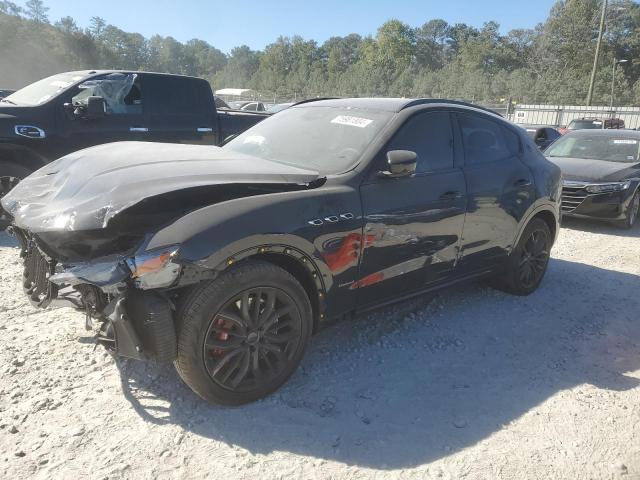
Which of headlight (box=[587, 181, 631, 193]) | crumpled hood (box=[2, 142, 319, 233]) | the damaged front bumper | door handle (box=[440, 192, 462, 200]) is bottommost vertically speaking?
headlight (box=[587, 181, 631, 193])

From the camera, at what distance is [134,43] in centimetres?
10800

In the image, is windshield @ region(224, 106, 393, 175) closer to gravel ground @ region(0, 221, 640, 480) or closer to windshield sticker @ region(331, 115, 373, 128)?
windshield sticker @ region(331, 115, 373, 128)

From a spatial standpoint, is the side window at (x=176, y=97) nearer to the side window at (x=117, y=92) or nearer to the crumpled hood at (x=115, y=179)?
the side window at (x=117, y=92)

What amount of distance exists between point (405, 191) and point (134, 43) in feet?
393

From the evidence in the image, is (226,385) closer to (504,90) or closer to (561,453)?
(561,453)

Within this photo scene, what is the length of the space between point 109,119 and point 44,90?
0.92 meters

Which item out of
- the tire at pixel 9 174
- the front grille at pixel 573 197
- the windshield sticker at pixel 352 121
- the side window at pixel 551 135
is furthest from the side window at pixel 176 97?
the side window at pixel 551 135

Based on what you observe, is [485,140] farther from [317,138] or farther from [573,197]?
[573,197]

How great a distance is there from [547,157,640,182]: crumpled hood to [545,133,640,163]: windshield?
291 millimetres

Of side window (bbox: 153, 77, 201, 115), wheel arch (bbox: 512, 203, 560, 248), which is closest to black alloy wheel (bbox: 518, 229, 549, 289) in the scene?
wheel arch (bbox: 512, 203, 560, 248)

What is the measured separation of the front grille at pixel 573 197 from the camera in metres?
7.96

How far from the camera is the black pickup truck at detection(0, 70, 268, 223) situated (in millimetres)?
6004

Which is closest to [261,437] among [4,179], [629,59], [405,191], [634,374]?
[405,191]

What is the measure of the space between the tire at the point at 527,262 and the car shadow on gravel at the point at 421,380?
147 millimetres
